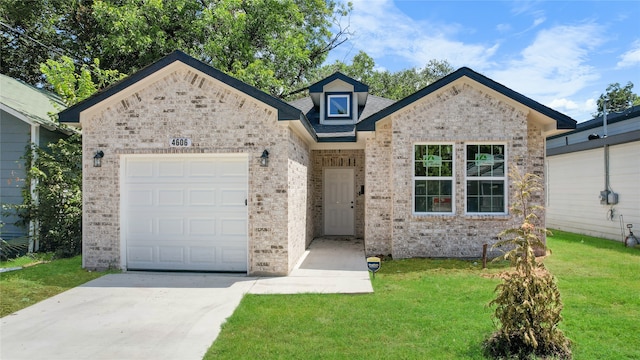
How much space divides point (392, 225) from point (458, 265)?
1.70 m

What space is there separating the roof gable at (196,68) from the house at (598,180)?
33.8 feet

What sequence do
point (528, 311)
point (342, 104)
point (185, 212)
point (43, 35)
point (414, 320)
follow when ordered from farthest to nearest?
point (43, 35), point (342, 104), point (185, 212), point (414, 320), point (528, 311)

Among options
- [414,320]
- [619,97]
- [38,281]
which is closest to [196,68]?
[38,281]

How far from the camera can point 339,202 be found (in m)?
13.0

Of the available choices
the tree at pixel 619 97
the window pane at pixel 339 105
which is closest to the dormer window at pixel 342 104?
the window pane at pixel 339 105

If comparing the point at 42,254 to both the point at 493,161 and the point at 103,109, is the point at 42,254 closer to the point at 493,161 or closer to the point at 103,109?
the point at 103,109

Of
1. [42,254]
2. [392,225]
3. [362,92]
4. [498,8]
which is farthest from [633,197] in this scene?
[42,254]

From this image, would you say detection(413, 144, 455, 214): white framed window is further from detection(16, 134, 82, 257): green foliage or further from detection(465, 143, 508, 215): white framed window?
detection(16, 134, 82, 257): green foliage

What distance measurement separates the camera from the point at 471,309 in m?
5.41

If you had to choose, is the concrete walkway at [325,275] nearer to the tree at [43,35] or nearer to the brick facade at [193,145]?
the brick facade at [193,145]

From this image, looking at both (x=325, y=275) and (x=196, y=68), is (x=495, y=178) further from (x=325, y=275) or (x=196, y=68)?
(x=196, y=68)

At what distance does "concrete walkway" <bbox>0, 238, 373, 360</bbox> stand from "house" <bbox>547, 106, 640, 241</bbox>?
30.2ft

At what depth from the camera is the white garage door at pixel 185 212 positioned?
25.3ft

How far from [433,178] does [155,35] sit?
48.0ft
